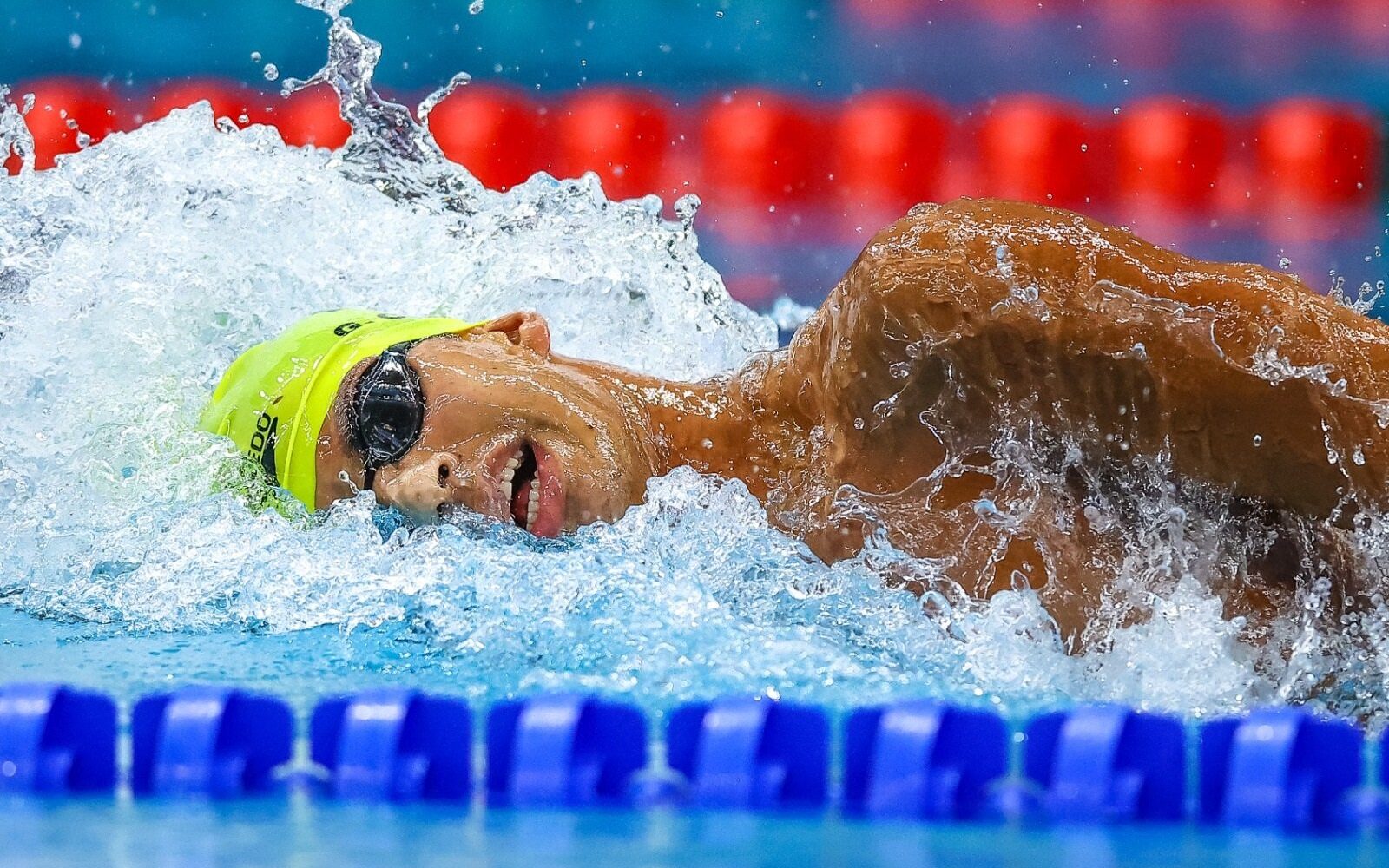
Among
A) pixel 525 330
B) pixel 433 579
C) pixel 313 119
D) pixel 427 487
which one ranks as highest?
pixel 313 119

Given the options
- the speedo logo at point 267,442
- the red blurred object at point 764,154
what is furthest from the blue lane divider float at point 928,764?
the red blurred object at point 764,154

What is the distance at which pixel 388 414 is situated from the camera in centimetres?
209

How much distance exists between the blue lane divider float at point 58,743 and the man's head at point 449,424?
0.46 meters

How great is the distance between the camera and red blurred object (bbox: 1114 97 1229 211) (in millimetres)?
4699

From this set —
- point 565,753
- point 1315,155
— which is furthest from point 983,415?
point 1315,155

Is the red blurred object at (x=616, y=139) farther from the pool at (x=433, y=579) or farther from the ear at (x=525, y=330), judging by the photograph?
the ear at (x=525, y=330)

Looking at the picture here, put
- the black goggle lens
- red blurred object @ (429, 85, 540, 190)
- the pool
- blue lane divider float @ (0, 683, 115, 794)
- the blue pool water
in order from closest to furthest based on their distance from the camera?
the blue pool water → the pool → blue lane divider float @ (0, 683, 115, 794) → the black goggle lens → red blurred object @ (429, 85, 540, 190)

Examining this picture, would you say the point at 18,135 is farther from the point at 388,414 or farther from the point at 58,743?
the point at 58,743

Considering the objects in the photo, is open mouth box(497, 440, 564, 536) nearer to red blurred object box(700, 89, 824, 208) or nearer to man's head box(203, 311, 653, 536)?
man's head box(203, 311, 653, 536)

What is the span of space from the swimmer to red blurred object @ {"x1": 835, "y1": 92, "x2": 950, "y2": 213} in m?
2.80

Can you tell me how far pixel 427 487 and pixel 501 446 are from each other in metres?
0.11

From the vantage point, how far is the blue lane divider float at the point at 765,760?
1.57m

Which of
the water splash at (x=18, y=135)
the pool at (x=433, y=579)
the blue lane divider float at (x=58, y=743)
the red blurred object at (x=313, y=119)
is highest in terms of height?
the red blurred object at (x=313, y=119)

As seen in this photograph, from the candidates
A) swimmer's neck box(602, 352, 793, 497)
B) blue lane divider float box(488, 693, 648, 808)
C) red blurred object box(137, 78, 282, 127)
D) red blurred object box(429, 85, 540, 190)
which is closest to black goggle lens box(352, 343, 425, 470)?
swimmer's neck box(602, 352, 793, 497)
